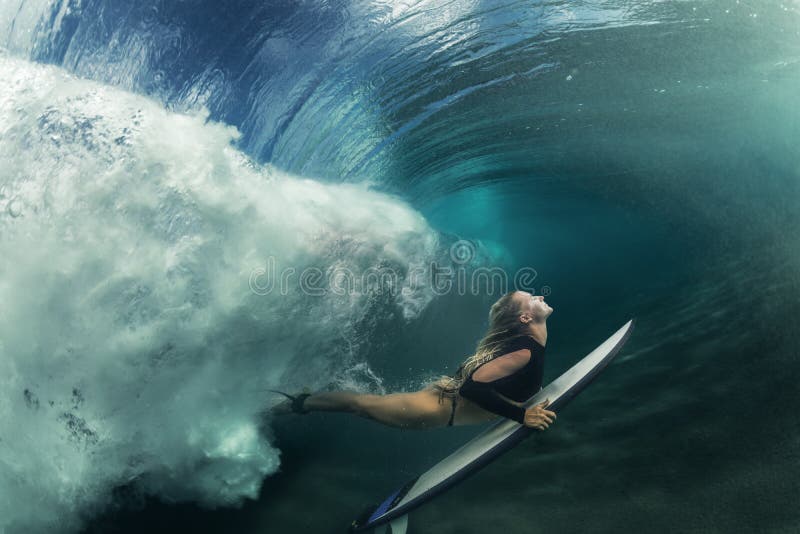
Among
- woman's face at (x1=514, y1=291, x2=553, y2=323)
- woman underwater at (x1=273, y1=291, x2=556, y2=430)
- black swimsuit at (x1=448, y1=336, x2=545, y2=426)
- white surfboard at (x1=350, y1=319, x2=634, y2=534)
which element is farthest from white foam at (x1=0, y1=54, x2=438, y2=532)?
woman's face at (x1=514, y1=291, x2=553, y2=323)

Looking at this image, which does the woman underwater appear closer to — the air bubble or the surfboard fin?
the surfboard fin

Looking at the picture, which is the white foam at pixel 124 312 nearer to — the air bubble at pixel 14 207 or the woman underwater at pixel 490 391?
the air bubble at pixel 14 207

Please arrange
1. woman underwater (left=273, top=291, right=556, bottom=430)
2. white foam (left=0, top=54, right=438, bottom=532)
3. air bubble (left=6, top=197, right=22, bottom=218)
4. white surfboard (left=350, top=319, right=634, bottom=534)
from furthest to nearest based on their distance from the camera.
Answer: air bubble (left=6, top=197, right=22, bottom=218)
white foam (left=0, top=54, right=438, bottom=532)
woman underwater (left=273, top=291, right=556, bottom=430)
white surfboard (left=350, top=319, right=634, bottom=534)

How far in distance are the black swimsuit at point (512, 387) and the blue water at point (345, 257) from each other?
92 cm

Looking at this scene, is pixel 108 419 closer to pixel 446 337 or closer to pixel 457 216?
pixel 446 337

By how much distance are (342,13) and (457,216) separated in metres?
7.75

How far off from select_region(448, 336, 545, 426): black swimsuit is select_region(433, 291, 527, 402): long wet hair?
0.10 metres

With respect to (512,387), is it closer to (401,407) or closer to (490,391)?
(490,391)

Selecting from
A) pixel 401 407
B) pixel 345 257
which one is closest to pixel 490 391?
pixel 401 407

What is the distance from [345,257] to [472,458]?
4218 millimetres

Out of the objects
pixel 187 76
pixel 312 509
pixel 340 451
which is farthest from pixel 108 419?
pixel 187 76

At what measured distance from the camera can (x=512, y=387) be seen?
3.28m

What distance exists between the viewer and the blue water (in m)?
3.41

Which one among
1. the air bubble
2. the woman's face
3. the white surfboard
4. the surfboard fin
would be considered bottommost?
the surfboard fin
